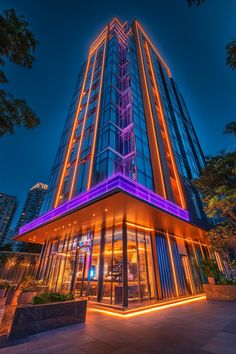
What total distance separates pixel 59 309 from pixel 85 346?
7.30 ft

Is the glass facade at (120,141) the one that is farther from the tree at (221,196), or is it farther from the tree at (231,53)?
the tree at (231,53)

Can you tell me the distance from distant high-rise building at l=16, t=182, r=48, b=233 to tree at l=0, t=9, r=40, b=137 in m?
141

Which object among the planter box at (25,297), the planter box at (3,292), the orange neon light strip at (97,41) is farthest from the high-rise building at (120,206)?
the orange neon light strip at (97,41)

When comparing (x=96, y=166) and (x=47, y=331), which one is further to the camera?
(x=96, y=166)

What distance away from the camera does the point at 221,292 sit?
1132 cm

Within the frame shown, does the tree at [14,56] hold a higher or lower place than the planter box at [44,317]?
higher

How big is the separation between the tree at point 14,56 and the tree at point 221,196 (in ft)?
37.8

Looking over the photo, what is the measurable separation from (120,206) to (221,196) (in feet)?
28.1

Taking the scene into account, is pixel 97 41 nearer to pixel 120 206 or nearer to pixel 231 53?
pixel 231 53

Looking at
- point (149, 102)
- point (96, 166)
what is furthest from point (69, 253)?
point (149, 102)

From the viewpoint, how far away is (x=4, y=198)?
107 metres

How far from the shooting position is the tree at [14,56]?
4.35 meters

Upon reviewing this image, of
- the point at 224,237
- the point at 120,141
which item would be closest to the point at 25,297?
the point at 224,237

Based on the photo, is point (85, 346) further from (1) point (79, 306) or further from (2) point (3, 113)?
(2) point (3, 113)
